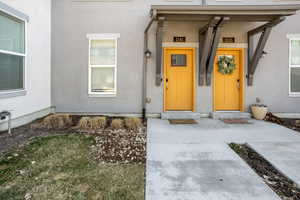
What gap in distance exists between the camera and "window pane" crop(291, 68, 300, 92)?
621 cm

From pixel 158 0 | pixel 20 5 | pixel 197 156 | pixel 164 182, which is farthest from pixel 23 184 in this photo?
pixel 158 0

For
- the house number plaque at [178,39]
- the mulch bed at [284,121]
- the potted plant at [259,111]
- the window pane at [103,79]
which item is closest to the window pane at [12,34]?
the window pane at [103,79]

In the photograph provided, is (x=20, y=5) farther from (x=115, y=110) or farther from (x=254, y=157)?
(x=254, y=157)

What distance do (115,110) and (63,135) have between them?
222 centimetres

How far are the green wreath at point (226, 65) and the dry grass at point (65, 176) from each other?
4735 mm

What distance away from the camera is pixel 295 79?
246 inches

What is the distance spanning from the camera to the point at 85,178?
7.99 feet

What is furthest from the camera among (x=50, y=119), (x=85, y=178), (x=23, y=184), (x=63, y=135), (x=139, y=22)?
(x=139, y=22)

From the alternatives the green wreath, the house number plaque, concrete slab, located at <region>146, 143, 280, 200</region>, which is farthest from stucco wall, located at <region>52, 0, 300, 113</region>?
concrete slab, located at <region>146, 143, 280, 200</region>

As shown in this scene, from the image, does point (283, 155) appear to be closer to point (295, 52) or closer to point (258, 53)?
point (258, 53)

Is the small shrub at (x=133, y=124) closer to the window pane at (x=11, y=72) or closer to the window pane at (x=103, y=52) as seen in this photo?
the window pane at (x=103, y=52)

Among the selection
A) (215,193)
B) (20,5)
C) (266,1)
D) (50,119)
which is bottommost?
(215,193)

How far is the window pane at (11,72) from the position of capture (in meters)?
4.19

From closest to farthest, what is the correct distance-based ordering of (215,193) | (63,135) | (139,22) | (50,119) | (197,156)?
(215,193) → (197,156) → (63,135) → (50,119) → (139,22)
